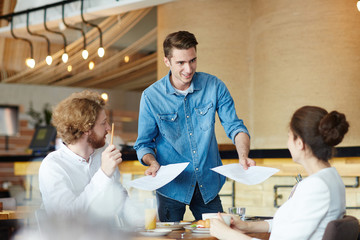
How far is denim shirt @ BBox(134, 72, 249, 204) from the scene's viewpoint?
8.93 ft

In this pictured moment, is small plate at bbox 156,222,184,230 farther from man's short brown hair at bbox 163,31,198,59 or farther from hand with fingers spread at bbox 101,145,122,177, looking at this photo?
man's short brown hair at bbox 163,31,198,59

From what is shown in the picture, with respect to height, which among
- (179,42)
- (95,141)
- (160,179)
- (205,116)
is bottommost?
(160,179)

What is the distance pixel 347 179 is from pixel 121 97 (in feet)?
31.0

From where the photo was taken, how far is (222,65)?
6309mm

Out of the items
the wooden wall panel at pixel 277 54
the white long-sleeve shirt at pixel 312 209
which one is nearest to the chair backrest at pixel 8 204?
the white long-sleeve shirt at pixel 312 209

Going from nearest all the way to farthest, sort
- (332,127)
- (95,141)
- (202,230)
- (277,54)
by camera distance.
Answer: (332,127) → (202,230) → (95,141) → (277,54)

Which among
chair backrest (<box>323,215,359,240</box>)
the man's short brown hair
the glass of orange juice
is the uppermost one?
the man's short brown hair

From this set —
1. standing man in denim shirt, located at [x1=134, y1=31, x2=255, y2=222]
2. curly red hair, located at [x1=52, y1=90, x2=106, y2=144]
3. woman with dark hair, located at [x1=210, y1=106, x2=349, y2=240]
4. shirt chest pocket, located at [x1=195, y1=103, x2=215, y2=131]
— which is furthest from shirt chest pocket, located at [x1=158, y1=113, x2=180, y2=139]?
woman with dark hair, located at [x1=210, y1=106, x2=349, y2=240]

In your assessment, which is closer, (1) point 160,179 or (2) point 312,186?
(2) point 312,186

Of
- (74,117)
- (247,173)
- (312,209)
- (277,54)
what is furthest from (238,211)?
(277,54)

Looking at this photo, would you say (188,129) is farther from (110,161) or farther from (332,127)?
(332,127)

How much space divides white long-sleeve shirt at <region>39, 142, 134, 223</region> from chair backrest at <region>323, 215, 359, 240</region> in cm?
Result: 83

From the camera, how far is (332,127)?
1.76 m

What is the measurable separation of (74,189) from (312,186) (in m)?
0.97
